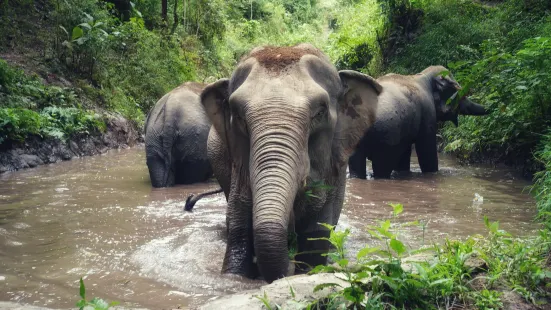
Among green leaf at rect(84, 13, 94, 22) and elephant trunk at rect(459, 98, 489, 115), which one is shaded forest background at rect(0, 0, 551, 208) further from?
elephant trunk at rect(459, 98, 489, 115)

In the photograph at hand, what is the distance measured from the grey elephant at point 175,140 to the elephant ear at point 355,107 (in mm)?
4790

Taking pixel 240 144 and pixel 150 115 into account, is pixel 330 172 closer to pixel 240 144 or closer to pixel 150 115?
pixel 240 144

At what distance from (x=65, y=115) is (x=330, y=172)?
945 cm

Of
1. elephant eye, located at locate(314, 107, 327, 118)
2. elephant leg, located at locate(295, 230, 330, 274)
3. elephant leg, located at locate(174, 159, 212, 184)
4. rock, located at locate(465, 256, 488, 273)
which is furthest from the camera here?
elephant leg, located at locate(174, 159, 212, 184)

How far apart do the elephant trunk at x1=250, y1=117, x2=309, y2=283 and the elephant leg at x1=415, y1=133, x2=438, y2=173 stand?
7863mm

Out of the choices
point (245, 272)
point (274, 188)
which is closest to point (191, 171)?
point (245, 272)

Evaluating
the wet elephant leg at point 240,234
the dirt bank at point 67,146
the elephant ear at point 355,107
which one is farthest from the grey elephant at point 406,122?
the dirt bank at point 67,146

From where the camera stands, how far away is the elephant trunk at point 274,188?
12.6ft

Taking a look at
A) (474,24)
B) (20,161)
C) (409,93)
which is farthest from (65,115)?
(474,24)

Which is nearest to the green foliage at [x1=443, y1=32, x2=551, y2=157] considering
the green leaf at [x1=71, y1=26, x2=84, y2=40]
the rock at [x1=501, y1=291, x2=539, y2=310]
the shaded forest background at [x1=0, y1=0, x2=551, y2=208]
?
the shaded forest background at [x1=0, y1=0, x2=551, y2=208]

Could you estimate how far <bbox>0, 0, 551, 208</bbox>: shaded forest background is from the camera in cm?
898

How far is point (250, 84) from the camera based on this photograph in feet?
14.8

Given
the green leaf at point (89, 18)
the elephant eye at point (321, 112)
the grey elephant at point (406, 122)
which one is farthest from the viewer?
the green leaf at point (89, 18)

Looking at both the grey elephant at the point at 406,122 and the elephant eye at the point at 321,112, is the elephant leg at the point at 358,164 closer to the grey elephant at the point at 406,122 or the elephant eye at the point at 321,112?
the grey elephant at the point at 406,122
